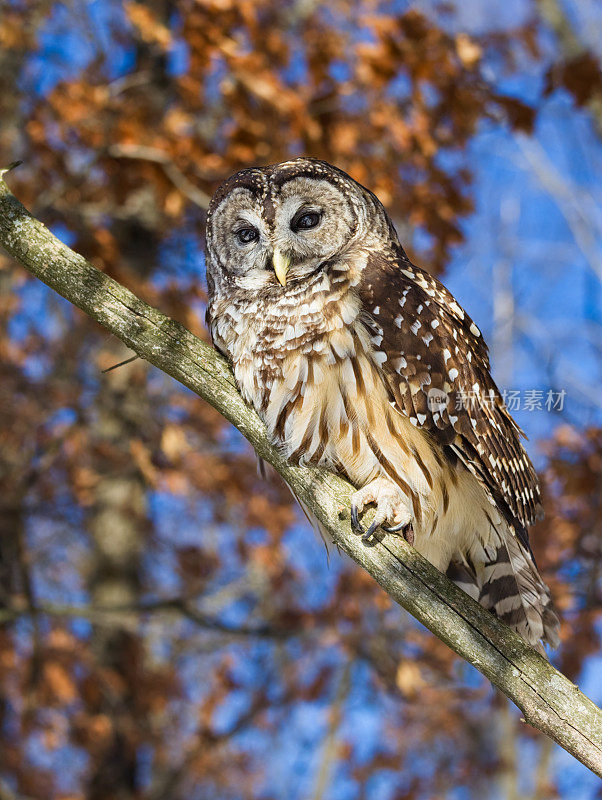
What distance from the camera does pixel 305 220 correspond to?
2795 mm

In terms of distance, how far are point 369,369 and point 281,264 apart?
1.65 feet

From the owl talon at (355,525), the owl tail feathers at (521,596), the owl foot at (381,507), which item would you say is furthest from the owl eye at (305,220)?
the owl tail feathers at (521,596)

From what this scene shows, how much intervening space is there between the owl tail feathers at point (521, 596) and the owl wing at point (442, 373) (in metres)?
0.09

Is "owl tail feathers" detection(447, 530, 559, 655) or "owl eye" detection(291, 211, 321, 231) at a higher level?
"owl eye" detection(291, 211, 321, 231)

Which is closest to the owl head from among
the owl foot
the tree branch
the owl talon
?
the tree branch

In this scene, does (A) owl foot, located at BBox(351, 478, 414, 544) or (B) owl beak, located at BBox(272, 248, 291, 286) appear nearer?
(A) owl foot, located at BBox(351, 478, 414, 544)

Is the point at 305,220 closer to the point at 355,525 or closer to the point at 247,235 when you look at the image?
the point at 247,235

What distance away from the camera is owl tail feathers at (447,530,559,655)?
2.76m

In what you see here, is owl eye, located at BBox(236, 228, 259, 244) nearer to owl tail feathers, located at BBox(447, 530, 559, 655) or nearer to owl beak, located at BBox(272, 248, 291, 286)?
owl beak, located at BBox(272, 248, 291, 286)

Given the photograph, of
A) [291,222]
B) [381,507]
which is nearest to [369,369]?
[381,507]

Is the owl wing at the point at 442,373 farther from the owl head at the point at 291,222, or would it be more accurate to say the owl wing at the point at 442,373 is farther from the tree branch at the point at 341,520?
the tree branch at the point at 341,520

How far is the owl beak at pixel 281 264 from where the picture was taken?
263cm

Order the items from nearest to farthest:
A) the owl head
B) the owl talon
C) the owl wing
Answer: the owl talon < the owl wing < the owl head

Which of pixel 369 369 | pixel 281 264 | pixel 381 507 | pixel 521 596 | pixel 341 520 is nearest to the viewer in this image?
pixel 341 520
